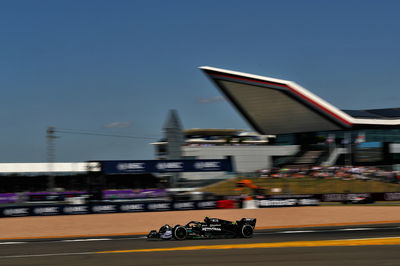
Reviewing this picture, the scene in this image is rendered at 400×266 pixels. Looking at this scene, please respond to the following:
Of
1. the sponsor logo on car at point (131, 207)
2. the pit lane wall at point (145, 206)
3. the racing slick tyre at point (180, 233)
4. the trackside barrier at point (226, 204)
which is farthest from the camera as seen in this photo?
the trackside barrier at point (226, 204)

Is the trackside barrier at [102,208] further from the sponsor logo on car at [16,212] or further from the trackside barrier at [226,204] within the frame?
the trackside barrier at [226,204]

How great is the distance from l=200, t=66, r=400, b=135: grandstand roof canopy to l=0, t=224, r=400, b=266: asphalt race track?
49.5 m

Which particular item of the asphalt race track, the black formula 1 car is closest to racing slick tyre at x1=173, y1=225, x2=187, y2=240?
the black formula 1 car

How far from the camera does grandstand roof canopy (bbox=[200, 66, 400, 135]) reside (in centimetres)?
6656

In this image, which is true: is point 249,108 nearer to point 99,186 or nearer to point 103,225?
point 99,186

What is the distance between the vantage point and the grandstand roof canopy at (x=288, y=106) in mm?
66562

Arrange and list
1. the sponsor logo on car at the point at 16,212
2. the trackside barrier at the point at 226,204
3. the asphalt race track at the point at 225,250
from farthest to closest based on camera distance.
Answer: the trackside barrier at the point at 226,204 → the sponsor logo on car at the point at 16,212 → the asphalt race track at the point at 225,250

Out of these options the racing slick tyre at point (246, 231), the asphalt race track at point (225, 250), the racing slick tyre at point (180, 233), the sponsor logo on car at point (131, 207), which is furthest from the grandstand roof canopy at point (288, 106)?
the racing slick tyre at point (180, 233)

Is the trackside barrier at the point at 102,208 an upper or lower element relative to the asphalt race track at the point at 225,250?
upper

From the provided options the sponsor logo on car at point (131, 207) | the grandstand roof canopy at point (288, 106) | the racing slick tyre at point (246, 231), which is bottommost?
the racing slick tyre at point (246, 231)

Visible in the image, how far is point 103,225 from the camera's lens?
920 inches

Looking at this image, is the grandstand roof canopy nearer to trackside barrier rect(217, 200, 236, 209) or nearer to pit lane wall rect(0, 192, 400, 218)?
pit lane wall rect(0, 192, 400, 218)

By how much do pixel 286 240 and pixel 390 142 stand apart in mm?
55329

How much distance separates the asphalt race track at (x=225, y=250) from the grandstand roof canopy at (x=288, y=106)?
49472 mm
